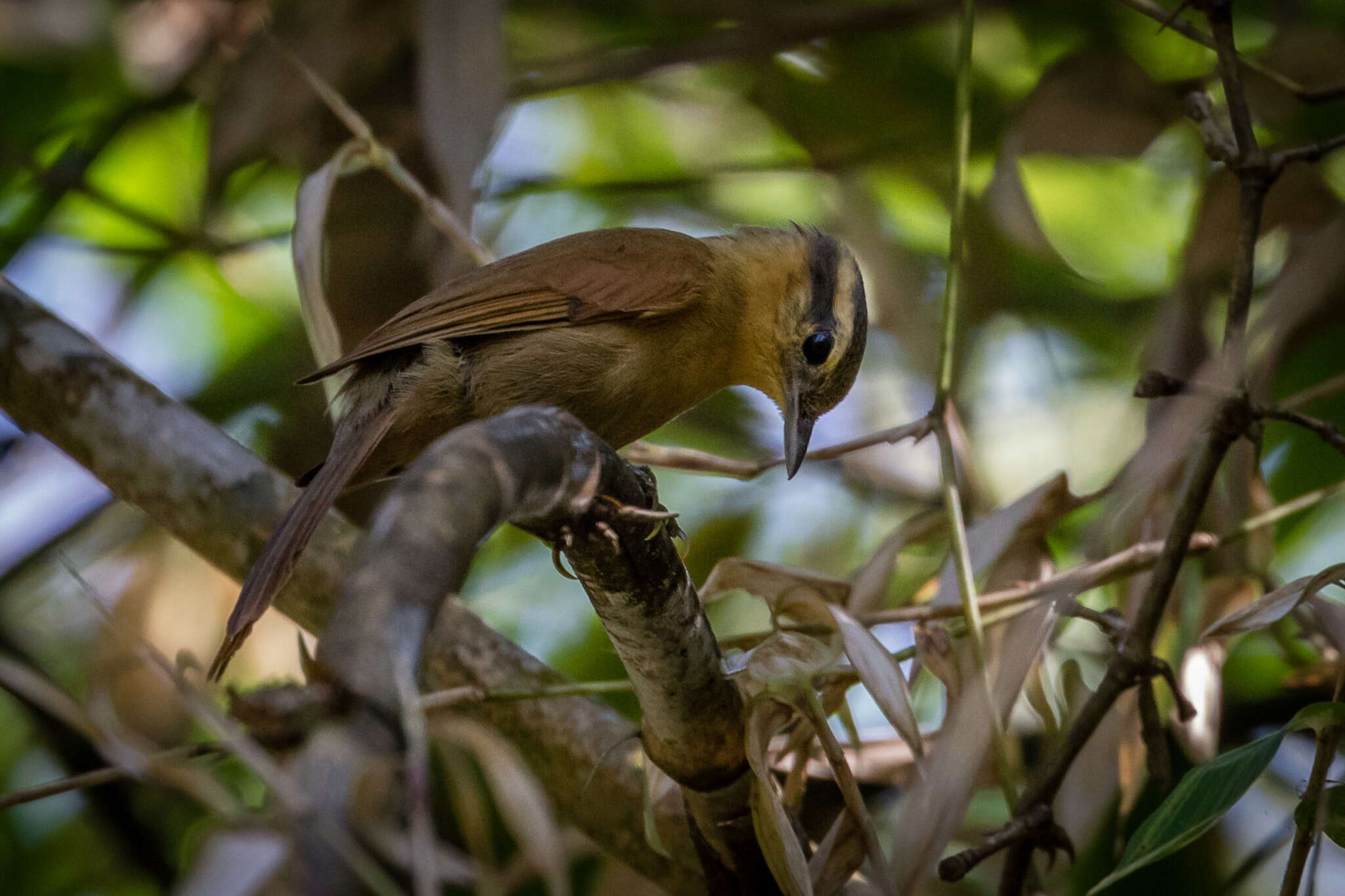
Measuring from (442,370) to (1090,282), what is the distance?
249 centimetres

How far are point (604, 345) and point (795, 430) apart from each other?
22.4 inches

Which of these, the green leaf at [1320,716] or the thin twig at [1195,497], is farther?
the thin twig at [1195,497]

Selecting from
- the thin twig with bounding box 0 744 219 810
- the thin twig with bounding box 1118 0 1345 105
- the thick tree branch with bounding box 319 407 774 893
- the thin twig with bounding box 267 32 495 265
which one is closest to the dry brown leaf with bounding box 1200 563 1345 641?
the thick tree branch with bounding box 319 407 774 893

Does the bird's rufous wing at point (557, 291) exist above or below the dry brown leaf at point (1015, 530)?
above

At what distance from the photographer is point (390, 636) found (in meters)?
0.95

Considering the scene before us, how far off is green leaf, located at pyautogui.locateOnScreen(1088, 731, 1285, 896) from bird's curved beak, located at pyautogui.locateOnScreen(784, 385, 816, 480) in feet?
4.59

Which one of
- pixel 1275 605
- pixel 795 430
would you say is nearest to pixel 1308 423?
pixel 1275 605

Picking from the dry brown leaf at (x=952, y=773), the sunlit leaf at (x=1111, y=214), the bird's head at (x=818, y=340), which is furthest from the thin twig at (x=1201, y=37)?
the sunlit leaf at (x=1111, y=214)

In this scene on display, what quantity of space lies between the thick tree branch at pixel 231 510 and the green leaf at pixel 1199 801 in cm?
120

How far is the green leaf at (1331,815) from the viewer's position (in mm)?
1703

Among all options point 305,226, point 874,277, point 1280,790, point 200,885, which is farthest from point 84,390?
point 1280,790

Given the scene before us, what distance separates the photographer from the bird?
114 inches

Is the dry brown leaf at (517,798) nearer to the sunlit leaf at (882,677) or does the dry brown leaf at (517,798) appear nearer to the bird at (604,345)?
the sunlit leaf at (882,677)

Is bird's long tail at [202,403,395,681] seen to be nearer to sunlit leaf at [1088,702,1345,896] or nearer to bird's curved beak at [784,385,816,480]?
bird's curved beak at [784,385,816,480]
